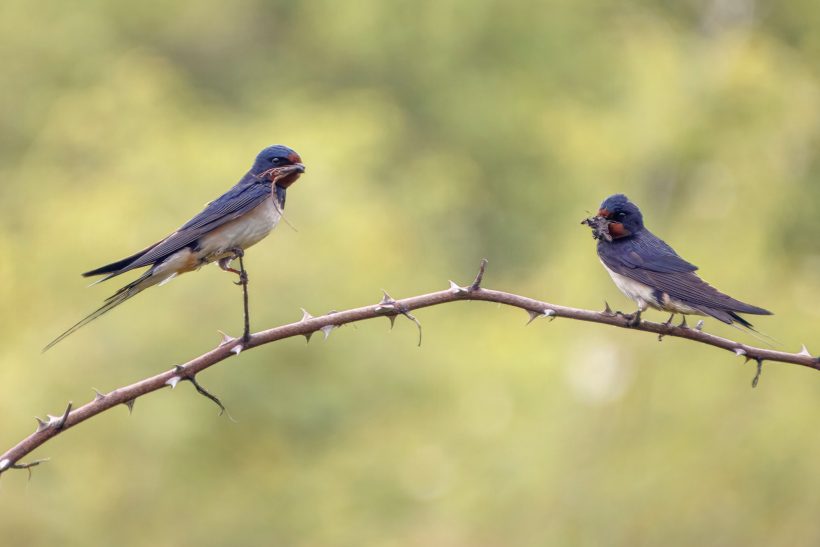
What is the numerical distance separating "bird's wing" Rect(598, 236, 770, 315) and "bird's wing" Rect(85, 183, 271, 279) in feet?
5.67

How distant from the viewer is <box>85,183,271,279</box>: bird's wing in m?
5.32

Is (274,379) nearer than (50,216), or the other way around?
(274,379)

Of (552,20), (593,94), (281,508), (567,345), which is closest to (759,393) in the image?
(567,345)

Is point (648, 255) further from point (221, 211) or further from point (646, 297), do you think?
point (221, 211)

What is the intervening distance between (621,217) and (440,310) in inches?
987

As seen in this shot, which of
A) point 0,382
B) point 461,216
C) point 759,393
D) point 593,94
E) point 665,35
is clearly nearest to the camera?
point 759,393

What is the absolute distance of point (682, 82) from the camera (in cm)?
2259

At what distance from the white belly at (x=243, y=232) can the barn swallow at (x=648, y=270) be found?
1524 mm

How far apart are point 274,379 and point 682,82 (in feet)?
29.3

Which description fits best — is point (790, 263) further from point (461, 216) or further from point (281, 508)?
point (461, 216)

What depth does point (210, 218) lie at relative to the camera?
5715mm

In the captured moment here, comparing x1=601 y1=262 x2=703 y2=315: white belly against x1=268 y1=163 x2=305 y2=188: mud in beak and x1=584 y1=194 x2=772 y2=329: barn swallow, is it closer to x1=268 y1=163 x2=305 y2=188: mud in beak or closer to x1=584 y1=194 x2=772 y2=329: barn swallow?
x1=584 y1=194 x2=772 y2=329: barn swallow

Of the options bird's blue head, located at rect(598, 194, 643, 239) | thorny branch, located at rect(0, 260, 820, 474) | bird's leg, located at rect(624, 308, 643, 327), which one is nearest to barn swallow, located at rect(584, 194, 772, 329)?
bird's blue head, located at rect(598, 194, 643, 239)

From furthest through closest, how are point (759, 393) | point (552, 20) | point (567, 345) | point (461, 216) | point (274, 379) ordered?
point (552, 20) → point (461, 216) → point (567, 345) → point (274, 379) → point (759, 393)
